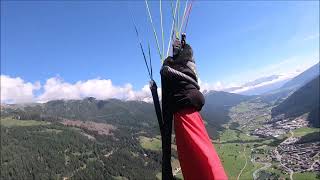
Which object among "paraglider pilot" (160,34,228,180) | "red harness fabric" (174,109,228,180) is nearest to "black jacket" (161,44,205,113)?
"paraglider pilot" (160,34,228,180)

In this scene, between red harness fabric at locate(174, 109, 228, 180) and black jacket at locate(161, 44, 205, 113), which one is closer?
red harness fabric at locate(174, 109, 228, 180)

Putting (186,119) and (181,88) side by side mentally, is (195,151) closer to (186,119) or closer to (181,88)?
(186,119)

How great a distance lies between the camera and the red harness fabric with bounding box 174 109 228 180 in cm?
555

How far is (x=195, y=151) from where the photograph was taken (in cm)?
565

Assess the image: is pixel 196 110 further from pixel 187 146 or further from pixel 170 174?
pixel 170 174

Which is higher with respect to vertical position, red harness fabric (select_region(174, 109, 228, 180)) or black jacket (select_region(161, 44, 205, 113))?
black jacket (select_region(161, 44, 205, 113))

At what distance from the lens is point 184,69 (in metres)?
6.25

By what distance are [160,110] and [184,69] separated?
75 cm

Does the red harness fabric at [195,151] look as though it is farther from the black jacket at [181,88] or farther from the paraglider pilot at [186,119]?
the black jacket at [181,88]

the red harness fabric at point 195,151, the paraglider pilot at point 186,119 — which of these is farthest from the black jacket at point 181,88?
the red harness fabric at point 195,151

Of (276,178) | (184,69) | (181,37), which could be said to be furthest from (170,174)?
(276,178)

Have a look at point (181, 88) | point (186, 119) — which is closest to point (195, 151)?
point (186, 119)

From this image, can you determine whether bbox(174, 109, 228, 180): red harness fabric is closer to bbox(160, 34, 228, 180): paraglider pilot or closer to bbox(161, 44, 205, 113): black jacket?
bbox(160, 34, 228, 180): paraglider pilot

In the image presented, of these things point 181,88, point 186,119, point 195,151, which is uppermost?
point 181,88
